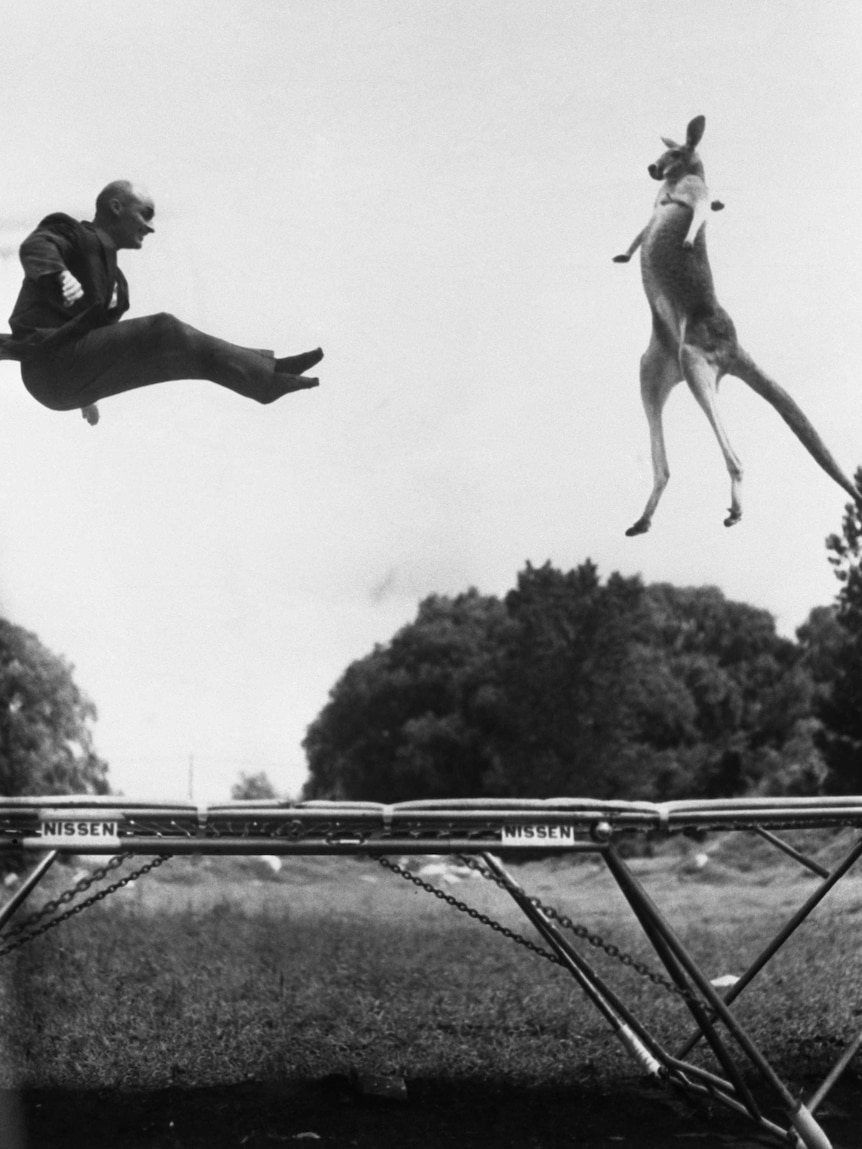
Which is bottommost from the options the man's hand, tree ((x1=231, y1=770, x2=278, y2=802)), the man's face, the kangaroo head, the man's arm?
tree ((x1=231, y1=770, x2=278, y2=802))

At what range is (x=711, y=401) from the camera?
4977 mm

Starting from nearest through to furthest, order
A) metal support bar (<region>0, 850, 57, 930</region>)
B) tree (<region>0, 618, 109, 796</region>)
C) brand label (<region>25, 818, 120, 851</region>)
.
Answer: brand label (<region>25, 818, 120, 851</region>) < metal support bar (<region>0, 850, 57, 930</region>) < tree (<region>0, 618, 109, 796</region>)

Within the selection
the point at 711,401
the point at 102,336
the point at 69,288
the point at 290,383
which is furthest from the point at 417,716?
the point at 69,288

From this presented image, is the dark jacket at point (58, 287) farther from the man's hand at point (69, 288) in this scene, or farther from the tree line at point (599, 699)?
the tree line at point (599, 699)

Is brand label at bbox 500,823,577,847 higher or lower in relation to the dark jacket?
lower

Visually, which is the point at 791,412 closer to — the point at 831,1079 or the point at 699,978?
the point at 699,978

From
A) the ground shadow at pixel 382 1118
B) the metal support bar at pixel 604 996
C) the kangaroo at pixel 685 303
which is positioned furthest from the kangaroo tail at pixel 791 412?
the ground shadow at pixel 382 1118

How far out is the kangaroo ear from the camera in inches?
197

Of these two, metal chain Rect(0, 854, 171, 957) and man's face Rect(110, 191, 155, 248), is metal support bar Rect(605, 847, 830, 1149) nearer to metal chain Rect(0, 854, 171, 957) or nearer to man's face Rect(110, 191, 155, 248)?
metal chain Rect(0, 854, 171, 957)

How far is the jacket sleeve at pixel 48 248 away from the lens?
4.64 meters

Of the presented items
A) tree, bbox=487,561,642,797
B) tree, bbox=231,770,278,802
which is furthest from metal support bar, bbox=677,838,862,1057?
tree, bbox=231,770,278,802

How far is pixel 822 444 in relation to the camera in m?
5.07

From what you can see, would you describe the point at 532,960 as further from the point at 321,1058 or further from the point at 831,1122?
the point at 831,1122

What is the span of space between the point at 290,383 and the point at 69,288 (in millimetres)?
752
